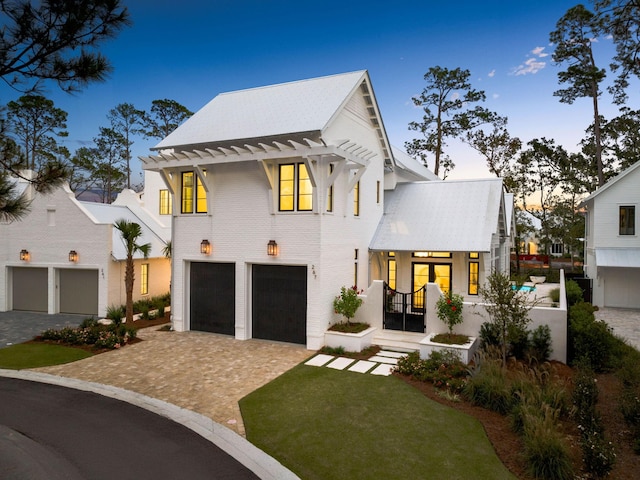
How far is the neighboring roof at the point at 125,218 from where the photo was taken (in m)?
20.2

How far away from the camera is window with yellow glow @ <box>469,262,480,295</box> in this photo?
1794cm

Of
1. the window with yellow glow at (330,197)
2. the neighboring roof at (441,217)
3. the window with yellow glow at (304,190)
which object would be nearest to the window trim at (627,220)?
the neighboring roof at (441,217)

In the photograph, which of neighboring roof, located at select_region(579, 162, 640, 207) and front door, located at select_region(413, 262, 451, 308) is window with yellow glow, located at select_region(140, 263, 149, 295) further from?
neighboring roof, located at select_region(579, 162, 640, 207)

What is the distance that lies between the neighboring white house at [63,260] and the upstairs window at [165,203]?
13.8 ft

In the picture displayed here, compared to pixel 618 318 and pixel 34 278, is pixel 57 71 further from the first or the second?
pixel 618 318

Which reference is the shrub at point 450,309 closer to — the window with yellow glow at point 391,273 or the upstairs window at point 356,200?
the upstairs window at point 356,200

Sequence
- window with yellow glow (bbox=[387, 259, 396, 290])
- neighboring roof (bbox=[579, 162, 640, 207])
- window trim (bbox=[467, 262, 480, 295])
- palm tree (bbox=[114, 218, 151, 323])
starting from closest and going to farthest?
palm tree (bbox=[114, 218, 151, 323]), window trim (bbox=[467, 262, 480, 295]), window with yellow glow (bbox=[387, 259, 396, 290]), neighboring roof (bbox=[579, 162, 640, 207])

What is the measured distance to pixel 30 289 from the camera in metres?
20.8

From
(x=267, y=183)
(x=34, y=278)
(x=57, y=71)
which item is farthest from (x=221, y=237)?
(x=34, y=278)

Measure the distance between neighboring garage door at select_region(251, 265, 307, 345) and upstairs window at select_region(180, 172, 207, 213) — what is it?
350 cm

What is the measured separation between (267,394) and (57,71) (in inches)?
309

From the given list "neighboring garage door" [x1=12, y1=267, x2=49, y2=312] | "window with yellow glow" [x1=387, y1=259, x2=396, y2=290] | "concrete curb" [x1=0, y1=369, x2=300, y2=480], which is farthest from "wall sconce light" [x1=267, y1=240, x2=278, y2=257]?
"neighboring garage door" [x1=12, y1=267, x2=49, y2=312]

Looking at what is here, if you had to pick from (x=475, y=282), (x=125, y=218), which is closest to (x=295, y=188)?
(x=475, y=282)

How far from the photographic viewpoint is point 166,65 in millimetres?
26328
